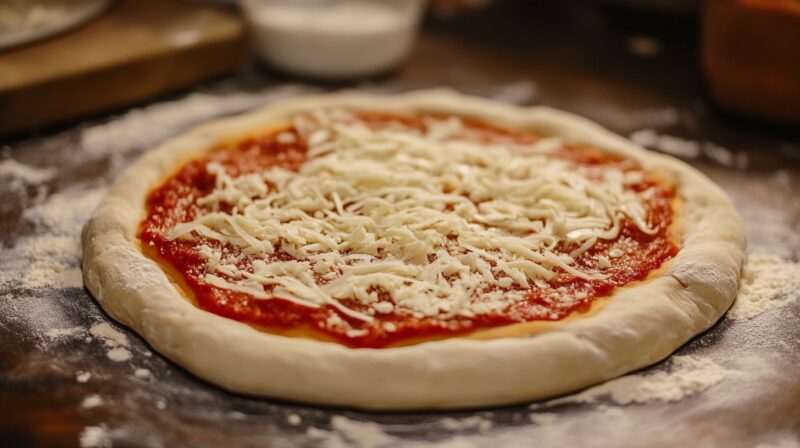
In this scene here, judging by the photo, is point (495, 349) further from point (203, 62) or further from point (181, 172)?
point (203, 62)

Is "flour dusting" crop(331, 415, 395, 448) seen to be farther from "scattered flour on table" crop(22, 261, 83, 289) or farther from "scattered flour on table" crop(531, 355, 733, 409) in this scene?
"scattered flour on table" crop(22, 261, 83, 289)

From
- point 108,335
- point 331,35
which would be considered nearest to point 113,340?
point 108,335

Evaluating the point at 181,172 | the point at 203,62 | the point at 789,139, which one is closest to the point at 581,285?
the point at 181,172

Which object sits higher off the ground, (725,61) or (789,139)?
(725,61)

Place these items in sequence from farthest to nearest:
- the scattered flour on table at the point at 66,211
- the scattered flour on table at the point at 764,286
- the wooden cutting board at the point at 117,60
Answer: the wooden cutting board at the point at 117,60, the scattered flour on table at the point at 66,211, the scattered flour on table at the point at 764,286

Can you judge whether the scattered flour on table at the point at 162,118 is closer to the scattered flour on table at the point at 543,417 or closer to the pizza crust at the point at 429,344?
the pizza crust at the point at 429,344

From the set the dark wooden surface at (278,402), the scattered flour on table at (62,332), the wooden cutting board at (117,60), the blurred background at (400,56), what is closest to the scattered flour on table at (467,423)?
the dark wooden surface at (278,402)
